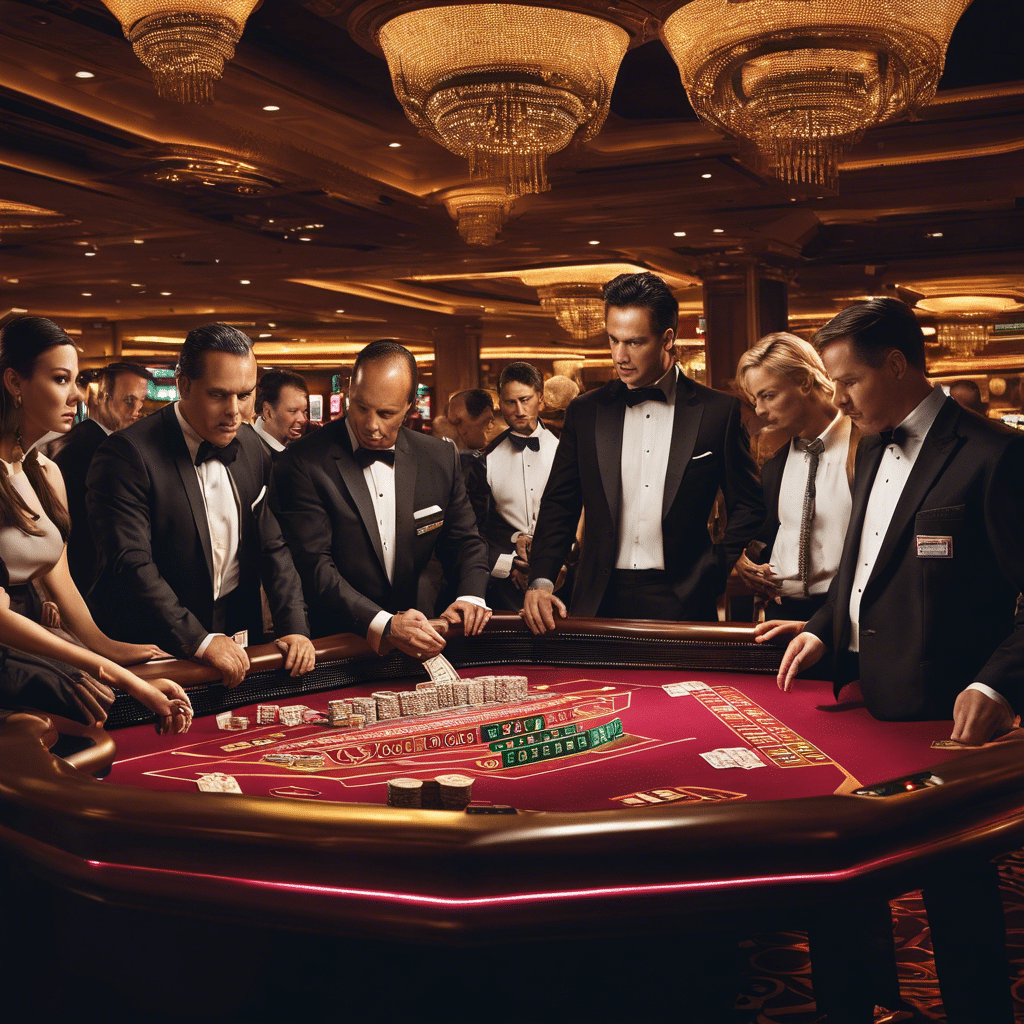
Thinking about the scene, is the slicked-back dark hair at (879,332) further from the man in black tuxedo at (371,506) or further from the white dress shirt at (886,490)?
the man in black tuxedo at (371,506)

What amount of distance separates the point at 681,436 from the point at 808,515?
1.52ft

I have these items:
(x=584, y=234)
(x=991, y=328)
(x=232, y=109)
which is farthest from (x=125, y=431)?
(x=991, y=328)

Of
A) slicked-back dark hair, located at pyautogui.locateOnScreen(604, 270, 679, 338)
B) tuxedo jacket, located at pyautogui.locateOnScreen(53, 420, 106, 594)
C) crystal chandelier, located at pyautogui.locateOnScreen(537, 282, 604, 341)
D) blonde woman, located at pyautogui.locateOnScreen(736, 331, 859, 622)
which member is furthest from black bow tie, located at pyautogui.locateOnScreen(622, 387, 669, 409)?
crystal chandelier, located at pyautogui.locateOnScreen(537, 282, 604, 341)

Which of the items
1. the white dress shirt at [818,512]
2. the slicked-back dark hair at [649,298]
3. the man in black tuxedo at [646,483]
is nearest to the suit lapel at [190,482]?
the man in black tuxedo at [646,483]

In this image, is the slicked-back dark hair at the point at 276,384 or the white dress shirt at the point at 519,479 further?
the slicked-back dark hair at the point at 276,384

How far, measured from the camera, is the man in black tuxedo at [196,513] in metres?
2.78

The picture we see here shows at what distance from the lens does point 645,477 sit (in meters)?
3.43

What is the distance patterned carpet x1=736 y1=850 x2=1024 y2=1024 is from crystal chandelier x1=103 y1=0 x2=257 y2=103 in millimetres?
3226

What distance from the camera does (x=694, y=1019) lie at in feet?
4.60

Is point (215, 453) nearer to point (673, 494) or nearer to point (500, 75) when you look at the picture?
point (673, 494)

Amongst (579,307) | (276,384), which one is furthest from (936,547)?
(579,307)

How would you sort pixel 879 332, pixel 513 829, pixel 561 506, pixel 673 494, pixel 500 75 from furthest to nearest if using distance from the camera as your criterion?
pixel 500 75
pixel 561 506
pixel 673 494
pixel 879 332
pixel 513 829

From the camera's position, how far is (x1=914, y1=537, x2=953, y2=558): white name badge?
7.02 ft

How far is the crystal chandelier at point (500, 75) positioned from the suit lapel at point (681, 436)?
1.09 m
